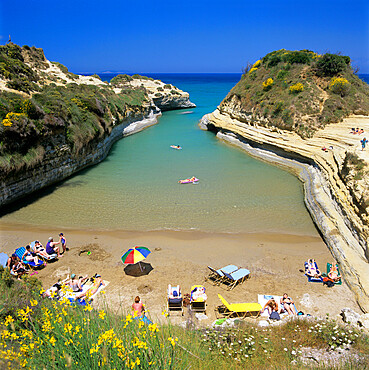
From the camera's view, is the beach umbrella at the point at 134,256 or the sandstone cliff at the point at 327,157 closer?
the beach umbrella at the point at 134,256

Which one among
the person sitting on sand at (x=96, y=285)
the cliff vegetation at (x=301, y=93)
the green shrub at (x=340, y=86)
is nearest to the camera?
the person sitting on sand at (x=96, y=285)

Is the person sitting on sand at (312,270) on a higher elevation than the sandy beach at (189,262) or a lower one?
higher

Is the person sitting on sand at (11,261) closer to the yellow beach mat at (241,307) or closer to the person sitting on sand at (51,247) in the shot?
the person sitting on sand at (51,247)

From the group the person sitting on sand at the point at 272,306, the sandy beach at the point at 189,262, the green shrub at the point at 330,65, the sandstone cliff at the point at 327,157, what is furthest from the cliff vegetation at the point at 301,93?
the person sitting on sand at the point at 272,306

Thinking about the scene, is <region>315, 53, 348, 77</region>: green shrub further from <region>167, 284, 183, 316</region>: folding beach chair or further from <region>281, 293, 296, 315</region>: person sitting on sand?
<region>167, 284, 183, 316</region>: folding beach chair

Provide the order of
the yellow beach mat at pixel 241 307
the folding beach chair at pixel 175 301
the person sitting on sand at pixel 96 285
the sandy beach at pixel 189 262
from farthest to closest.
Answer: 1. the sandy beach at pixel 189 262
2. the person sitting on sand at pixel 96 285
3. the folding beach chair at pixel 175 301
4. the yellow beach mat at pixel 241 307

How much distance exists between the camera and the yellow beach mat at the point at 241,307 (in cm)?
902

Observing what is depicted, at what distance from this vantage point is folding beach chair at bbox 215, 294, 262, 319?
29.6 ft

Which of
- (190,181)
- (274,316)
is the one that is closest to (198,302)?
(274,316)

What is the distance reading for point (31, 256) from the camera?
37.5 ft

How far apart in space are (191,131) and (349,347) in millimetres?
34366

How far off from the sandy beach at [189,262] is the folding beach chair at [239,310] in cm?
39

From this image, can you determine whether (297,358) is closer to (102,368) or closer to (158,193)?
(102,368)

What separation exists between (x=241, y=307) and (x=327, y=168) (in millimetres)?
12159
